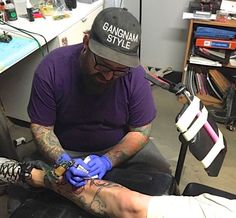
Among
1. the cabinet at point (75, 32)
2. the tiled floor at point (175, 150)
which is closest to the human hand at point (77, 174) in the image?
the tiled floor at point (175, 150)

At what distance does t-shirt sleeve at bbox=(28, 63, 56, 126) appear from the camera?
1394 millimetres

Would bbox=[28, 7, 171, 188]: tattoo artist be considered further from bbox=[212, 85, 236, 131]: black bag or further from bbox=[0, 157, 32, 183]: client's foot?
bbox=[212, 85, 236, 131]: black bag

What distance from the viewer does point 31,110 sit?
1.45 m

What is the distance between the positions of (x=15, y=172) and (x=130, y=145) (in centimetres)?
49

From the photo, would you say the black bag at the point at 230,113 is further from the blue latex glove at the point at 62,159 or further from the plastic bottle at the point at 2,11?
the plastic bottle at the point at 2,11

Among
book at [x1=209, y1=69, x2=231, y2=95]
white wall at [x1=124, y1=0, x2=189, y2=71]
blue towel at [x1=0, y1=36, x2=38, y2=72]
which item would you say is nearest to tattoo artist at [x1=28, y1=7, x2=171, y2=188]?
blue towel at [x1=0, y1=36, x2=38, y2=72]

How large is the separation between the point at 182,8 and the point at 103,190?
1.73 metres

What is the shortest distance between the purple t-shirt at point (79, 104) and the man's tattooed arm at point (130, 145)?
33 mm

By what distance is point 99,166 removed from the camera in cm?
138

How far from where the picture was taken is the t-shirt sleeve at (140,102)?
1.45 meters

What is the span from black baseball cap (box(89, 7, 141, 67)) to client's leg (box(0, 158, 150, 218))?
0.45 metres

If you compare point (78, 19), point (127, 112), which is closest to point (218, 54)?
point (78, 19)

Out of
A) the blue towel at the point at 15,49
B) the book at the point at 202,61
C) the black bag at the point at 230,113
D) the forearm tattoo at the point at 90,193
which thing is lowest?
the black bag at the point at 230,113

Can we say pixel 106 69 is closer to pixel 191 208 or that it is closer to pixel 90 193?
pixel 90 193
